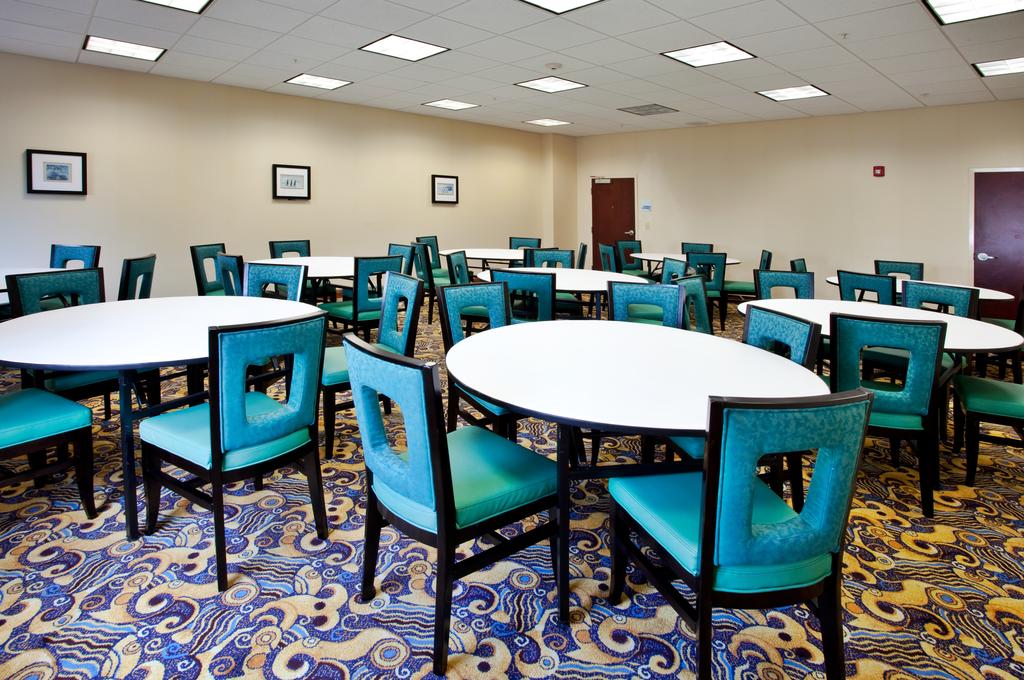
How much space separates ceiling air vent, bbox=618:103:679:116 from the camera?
27.6 ft

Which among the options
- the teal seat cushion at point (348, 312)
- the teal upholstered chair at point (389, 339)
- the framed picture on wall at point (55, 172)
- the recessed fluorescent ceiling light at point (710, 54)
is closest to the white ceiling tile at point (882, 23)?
the recessed fluorescent ceiling light at point (710, 54)

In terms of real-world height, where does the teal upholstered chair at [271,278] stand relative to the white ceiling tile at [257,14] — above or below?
below

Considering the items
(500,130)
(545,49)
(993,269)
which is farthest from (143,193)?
(993,269)

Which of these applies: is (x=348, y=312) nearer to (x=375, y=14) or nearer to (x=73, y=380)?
(x=73, y=380)

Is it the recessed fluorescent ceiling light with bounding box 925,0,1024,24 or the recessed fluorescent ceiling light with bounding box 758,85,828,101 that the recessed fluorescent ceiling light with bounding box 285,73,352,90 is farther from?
the recessed fluorescent ceiling light with bounding box 925,0,1024,24

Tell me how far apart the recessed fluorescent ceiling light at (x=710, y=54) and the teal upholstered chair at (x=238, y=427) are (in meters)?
4.99

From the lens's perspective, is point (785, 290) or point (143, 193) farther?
point (785, 290)

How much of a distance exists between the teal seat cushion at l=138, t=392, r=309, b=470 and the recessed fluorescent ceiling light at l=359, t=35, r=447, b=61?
14.1 ft

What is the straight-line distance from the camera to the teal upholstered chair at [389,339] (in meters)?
2.90

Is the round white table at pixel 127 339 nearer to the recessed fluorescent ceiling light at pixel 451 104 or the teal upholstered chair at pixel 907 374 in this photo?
the teal upholstered chair at pixel 907 374

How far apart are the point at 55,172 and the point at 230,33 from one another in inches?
107

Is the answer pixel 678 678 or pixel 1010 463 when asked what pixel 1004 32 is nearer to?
pixel 1010 463

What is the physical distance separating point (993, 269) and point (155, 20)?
10151mm

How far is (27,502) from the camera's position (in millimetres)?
2629
